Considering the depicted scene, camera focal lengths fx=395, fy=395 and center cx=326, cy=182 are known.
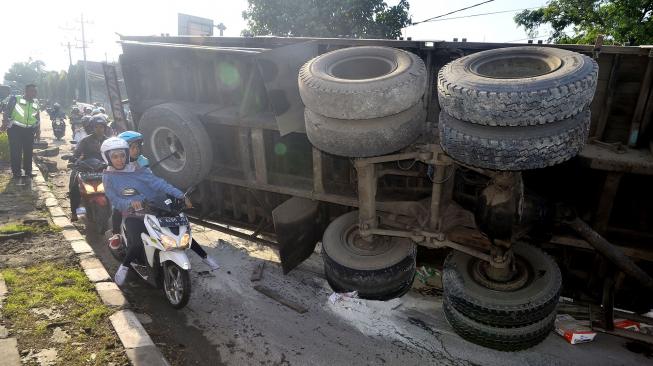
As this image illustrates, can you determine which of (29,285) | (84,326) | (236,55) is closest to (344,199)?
(236,55)

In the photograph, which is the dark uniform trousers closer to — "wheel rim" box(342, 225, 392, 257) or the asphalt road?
the asphalt road

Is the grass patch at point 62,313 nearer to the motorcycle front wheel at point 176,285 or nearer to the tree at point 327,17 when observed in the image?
the motorcycle front wheel at point 176,285

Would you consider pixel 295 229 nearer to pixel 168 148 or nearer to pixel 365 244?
pixel 365 244

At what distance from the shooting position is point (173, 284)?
13.8 feet

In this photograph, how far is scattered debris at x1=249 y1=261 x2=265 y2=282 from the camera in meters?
4.77

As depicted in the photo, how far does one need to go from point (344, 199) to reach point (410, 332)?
1.53m

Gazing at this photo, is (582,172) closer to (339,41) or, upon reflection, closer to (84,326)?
(339,41)

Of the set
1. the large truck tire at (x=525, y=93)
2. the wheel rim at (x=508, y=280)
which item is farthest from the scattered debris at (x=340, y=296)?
the large truck tire at (x=525, y=93)

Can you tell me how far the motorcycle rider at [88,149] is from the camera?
5867 millimetres

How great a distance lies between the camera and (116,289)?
4234 millimetres

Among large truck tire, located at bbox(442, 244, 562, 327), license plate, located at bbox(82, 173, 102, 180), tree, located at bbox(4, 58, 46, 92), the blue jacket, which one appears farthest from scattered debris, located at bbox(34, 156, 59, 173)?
tree, located at bbox(4, 58, 46, 92)

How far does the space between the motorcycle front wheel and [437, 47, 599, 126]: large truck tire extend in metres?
2.97

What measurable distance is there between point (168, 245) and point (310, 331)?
166cm

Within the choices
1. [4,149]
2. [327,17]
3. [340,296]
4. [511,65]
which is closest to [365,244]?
[340,296]
